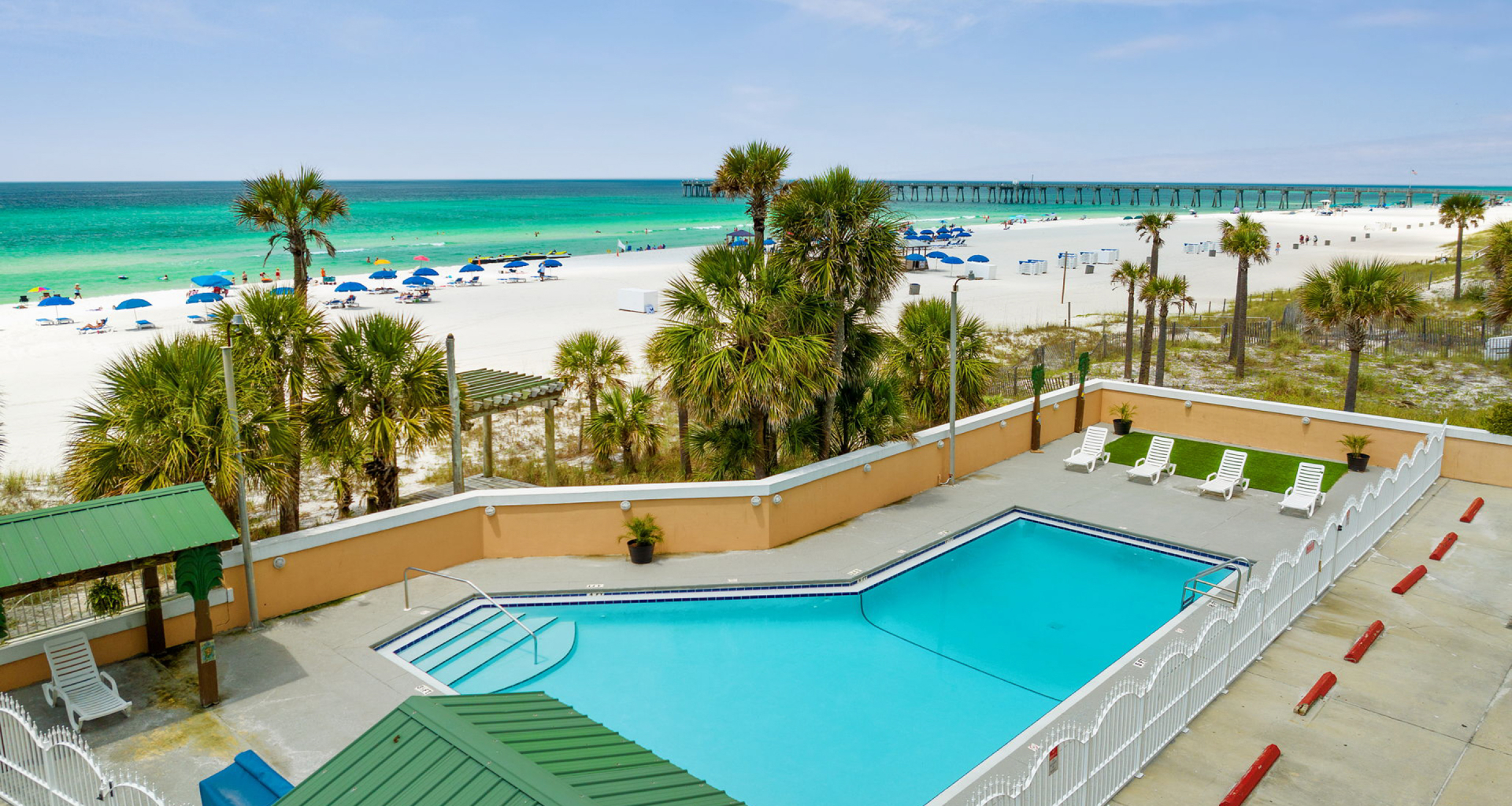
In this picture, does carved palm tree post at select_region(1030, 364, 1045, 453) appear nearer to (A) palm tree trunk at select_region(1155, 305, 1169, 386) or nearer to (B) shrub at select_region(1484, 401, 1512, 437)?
(A) palm tree trunk at select_region(1155, 305, 1169, 386)

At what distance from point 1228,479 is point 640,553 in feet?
37.5

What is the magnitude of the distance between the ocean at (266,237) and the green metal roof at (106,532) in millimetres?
26005

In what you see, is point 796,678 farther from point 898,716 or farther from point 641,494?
point 641,494

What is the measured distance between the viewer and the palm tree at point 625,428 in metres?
19.5

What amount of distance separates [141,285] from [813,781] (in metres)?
67.7

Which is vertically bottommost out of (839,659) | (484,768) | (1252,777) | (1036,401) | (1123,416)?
(839,659)

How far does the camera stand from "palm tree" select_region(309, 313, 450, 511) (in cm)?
1419

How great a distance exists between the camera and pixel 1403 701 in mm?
10367

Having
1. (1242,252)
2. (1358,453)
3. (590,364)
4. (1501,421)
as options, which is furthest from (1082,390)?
(590,364)

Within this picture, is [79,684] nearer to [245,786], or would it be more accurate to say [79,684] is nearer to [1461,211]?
[245,786]

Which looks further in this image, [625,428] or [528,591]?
[625,428]

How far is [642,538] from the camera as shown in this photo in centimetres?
1504

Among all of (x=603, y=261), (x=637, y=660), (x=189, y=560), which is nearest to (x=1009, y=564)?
(x=637, y=660)

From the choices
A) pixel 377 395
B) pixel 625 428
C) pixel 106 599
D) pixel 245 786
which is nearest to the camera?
pixel 245 786
